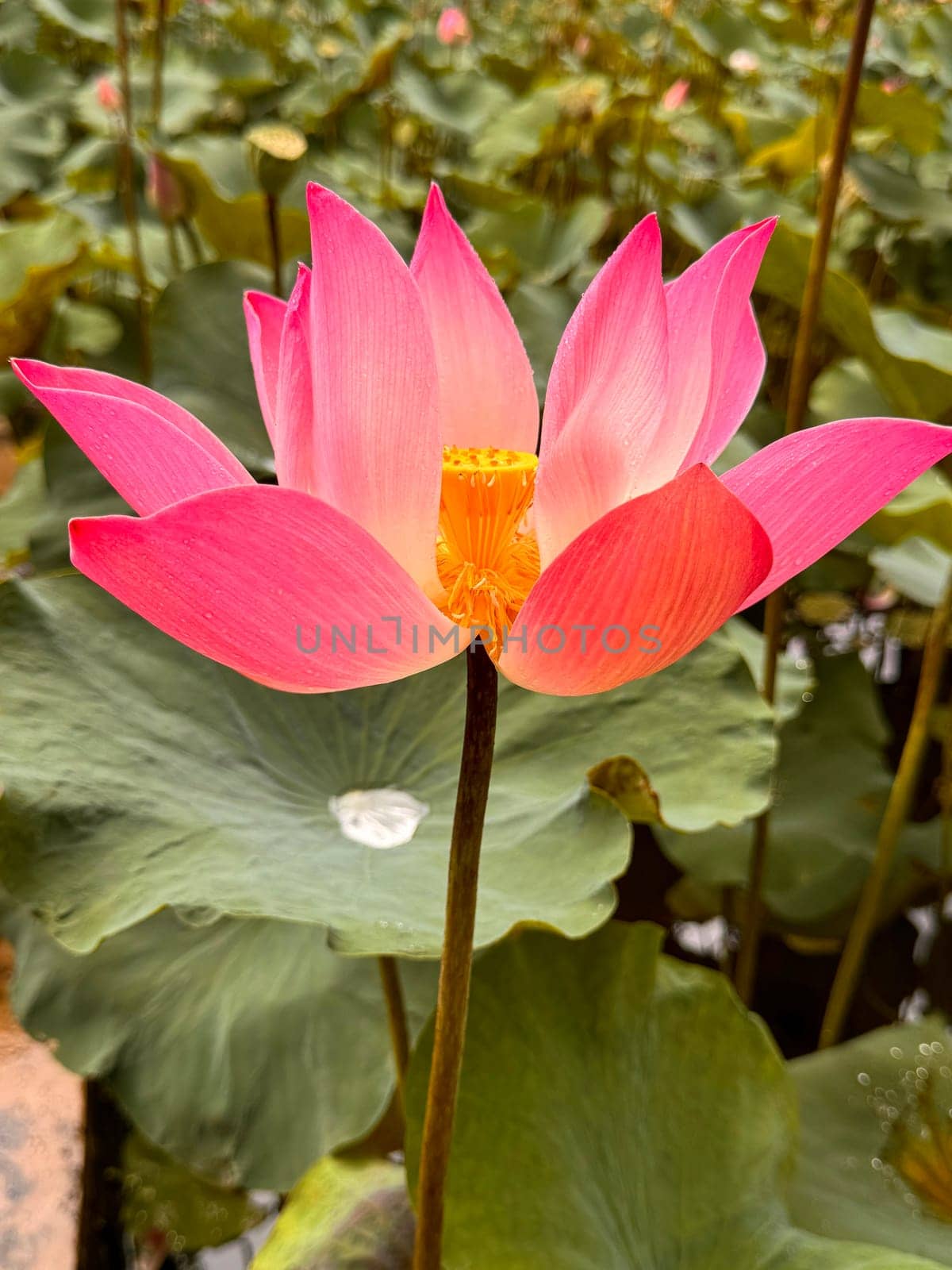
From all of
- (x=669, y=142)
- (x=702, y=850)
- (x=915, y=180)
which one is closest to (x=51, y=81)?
(x=669, y=142)

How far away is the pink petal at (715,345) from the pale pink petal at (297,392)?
12cm

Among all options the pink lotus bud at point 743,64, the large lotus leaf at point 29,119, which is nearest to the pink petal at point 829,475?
the large lotus leaf at point 29,119

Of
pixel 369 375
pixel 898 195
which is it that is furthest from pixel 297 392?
pixel 898 195

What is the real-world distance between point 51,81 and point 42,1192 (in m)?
2.00

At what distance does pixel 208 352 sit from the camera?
35.4 inches

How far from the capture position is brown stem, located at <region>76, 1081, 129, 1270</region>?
760 mm

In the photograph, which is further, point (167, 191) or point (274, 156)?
point (167, 191)

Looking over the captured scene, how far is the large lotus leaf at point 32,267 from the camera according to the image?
1.04 m

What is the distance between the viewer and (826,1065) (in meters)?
0.74

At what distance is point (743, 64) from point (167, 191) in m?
1.68

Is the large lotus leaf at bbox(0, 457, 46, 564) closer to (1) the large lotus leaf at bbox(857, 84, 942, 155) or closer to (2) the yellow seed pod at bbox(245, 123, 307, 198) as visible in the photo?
(2) the yellow seed pod at bbox(245, 123, 307, 198)

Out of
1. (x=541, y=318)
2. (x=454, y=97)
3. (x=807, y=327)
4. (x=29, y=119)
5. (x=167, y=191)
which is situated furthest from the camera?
(x=454, y=97)

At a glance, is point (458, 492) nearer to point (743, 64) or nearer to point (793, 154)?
point (793, 154)

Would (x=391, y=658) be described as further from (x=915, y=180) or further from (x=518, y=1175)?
(x=915, y=180)
